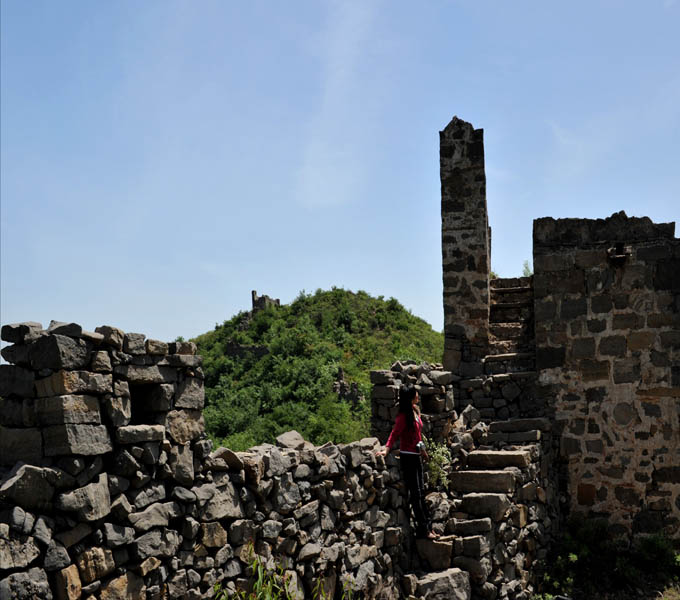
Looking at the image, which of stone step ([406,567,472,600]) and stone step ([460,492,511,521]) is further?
stone step ([460,492,511,521])

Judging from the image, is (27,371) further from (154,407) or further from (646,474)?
(646,474)

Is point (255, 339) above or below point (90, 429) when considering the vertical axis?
above

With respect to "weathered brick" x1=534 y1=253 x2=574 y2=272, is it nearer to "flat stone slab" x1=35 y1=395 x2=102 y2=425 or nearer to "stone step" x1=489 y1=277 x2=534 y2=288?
"stone step" x1=489 y1=277 x2=534 y2=288

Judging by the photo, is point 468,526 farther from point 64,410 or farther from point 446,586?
point 64,410

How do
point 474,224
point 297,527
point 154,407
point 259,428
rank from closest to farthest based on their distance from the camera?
point 154,407 → point 297,527 → point 474,224 → point 259,428

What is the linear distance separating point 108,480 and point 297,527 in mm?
1814

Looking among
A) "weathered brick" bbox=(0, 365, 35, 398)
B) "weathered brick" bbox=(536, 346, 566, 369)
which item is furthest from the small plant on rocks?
"weathered brick" bbox=(0, 365, 35, 398)

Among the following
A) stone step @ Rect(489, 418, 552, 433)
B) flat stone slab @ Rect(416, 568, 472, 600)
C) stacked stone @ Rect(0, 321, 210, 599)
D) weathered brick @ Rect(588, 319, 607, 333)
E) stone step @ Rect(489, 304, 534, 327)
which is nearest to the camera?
stacked stone @ Rect(0, 321, 210, 599)

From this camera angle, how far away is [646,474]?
9070 mm

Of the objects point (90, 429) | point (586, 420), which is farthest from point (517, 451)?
point (90, 429)

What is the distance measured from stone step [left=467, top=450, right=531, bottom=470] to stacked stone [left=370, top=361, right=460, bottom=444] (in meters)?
0.46

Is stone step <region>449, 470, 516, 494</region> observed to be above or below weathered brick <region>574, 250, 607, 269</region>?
below

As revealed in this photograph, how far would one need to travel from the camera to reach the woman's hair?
705cm

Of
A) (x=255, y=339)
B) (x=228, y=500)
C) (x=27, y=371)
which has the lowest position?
(x=228, y=500)
